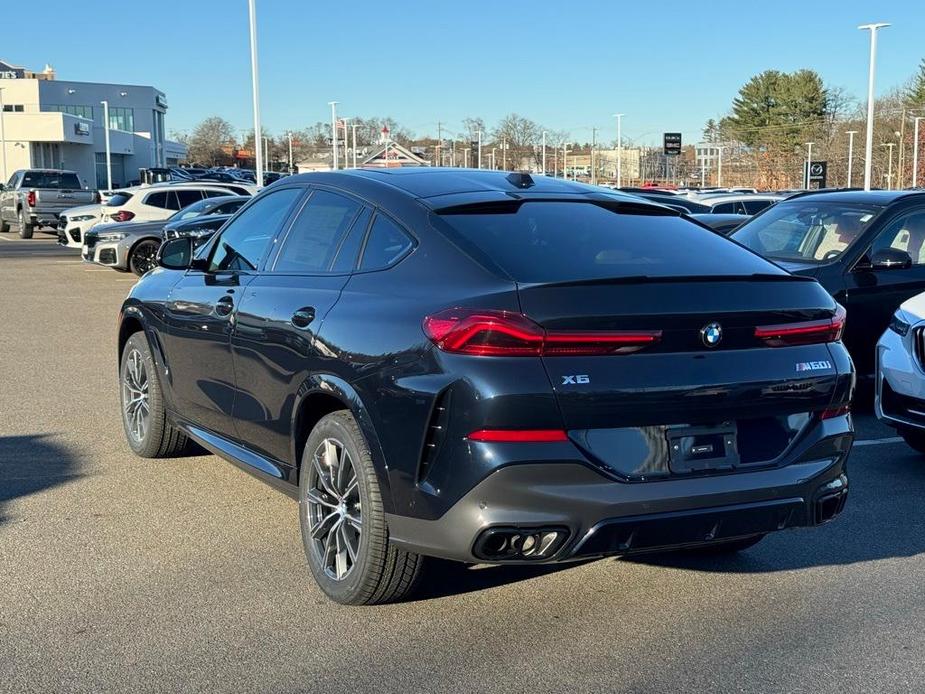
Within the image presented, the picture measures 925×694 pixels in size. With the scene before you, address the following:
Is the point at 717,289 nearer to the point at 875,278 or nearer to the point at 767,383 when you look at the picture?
the point at 767,383

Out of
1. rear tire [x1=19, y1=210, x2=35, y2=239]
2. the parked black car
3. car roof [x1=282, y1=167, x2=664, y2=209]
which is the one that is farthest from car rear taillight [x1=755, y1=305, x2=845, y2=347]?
rear tire [x1=19, y1=210, x2=35, y2=239]

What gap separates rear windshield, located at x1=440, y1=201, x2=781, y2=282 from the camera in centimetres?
404

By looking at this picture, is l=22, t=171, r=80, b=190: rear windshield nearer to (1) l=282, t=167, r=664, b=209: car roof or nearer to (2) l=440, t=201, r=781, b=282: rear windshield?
(1) l=282, t=167, r=664, b=209: car roof

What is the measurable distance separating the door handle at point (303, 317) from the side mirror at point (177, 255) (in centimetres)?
178

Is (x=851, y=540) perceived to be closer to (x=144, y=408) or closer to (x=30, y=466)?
(x=144, y=408)

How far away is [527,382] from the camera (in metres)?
3.64

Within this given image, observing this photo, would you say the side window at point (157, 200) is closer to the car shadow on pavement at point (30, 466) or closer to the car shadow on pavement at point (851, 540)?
the car shadow on pavement at point (30, 466)

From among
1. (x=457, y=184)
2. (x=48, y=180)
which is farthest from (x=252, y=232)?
(x=48, y=180)

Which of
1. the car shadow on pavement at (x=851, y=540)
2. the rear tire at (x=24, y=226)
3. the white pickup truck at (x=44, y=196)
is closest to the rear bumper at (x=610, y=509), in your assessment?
the car shadow on pavement at (x=851, y=540)

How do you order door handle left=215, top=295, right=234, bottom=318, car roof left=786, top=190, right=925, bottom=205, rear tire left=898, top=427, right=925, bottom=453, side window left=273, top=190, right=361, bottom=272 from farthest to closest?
1. car roof left=786, top=190, right=925, bottom=205
2. rear tire left=898, top=427, right=925, bottom=453
3. door handle left=215, top=295, right=234, bottom=318
4. side window left=273, top=190, right=361, bottom=272

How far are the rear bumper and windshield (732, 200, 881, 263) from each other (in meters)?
4.94

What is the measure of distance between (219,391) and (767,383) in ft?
9.14

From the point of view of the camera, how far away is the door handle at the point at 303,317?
4547 mm

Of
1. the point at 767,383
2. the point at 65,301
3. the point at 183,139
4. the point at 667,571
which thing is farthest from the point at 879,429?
the point at 183,139
